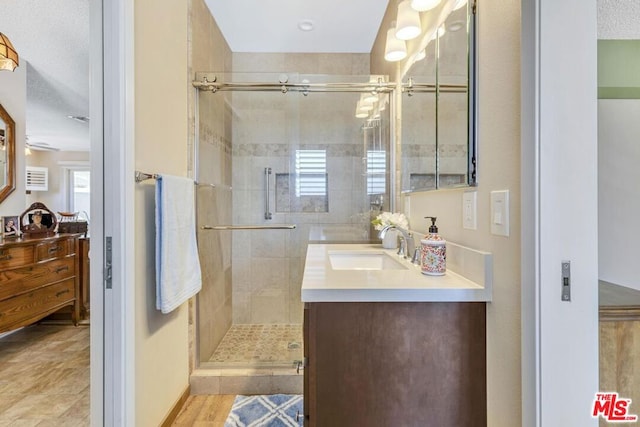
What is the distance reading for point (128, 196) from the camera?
1215mm

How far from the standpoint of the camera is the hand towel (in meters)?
1.40

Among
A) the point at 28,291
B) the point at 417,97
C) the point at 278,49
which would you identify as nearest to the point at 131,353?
the point at 28,291

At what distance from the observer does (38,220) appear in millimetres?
1323

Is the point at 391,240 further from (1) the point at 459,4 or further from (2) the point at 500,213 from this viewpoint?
(1) the point at 459,4

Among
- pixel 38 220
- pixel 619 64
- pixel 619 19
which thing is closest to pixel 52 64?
pixel 38 220

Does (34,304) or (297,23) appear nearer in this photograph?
(34,304)

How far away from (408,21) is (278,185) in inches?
65.6

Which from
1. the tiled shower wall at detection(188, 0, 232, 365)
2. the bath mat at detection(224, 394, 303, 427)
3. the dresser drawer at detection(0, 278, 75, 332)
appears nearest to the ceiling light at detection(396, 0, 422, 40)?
the tiled shower wall at detection(188, 0, 232, 365)

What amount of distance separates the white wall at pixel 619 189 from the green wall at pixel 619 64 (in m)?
0.12

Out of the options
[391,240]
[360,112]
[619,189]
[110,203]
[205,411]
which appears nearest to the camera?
[110,203]

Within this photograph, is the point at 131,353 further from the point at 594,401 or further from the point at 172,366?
the point at 594,401

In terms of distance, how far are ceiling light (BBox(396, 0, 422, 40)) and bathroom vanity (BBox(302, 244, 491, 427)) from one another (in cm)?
126

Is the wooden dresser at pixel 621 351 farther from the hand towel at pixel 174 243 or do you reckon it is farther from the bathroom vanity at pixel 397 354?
the hand towel at pixel 174 243

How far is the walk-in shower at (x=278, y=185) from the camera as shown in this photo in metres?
2.35
